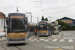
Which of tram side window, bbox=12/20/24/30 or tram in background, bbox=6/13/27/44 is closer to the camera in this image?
tram in background, bbox=6/13/27/44

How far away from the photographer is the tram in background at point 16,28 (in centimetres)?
1516

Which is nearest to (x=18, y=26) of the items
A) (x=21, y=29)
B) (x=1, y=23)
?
(x=21, y=29)

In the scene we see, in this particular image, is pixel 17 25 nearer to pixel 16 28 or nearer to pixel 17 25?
pixel 17 25

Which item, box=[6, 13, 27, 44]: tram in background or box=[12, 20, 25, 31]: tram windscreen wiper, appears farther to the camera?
box=[12, 20, 25, 31]: tram windscreen wiper

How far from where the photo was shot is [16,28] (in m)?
15.3

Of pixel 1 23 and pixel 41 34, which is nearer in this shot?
pixel 41 34

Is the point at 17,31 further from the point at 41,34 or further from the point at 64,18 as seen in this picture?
the point at 64,18

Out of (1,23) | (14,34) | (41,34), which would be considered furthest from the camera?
(1,23)

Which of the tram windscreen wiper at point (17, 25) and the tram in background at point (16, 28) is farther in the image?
the tram windscreen wiper at point (17, 25)

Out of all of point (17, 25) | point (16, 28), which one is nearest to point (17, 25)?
point (17, 25)

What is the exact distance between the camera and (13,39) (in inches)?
598

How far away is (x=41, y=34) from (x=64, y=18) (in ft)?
277

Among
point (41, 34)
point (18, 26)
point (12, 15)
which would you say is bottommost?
point (41, 34)

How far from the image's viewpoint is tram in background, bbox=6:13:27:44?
15164mm
